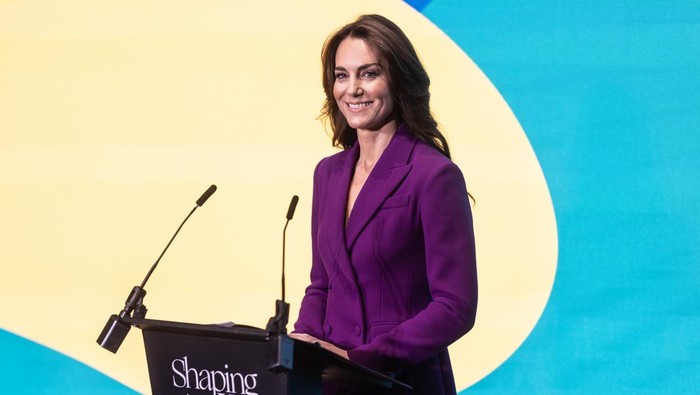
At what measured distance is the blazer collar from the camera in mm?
2123

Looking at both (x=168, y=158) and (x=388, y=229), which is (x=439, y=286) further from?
(x=168, y=158)

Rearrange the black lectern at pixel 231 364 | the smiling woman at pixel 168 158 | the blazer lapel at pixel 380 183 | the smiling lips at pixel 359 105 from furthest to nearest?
1. the smiling woman at pixel 168 158
2. the smiling lips at pixel 359 105
3. the blazer lapel at pixel 380 183
4. the black lectern at pixel 231 364

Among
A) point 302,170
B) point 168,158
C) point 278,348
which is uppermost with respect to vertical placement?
point 168,158

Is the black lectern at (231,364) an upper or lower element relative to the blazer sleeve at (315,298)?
lower

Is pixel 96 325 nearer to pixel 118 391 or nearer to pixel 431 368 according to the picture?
pixel 118 391

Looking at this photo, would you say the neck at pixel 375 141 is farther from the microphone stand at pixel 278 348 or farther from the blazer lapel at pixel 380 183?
the microphone stand at pixel 278 348

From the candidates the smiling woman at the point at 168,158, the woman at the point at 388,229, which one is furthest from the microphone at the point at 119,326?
the smiling woman at the point at 168,158

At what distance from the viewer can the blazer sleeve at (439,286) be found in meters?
1.99

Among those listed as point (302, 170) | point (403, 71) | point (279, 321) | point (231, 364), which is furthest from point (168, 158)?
point (279, 321)

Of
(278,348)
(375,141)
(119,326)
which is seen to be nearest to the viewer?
(278,348)

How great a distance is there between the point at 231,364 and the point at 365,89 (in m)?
0.72

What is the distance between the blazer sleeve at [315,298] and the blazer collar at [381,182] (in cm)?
19

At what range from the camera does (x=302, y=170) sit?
3.47 m

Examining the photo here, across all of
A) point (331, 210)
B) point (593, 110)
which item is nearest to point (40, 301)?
point (331, 210)
